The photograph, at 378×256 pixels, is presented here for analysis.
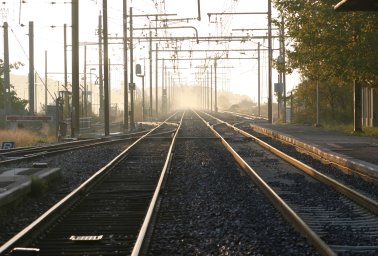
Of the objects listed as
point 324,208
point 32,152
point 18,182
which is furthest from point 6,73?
point 324,208

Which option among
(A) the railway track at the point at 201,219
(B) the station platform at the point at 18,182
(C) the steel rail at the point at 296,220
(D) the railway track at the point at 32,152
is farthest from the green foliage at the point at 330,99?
(B) the station platform at the point at 18,182

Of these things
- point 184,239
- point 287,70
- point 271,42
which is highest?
point 271,42

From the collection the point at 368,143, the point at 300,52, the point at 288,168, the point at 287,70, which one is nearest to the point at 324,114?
the point at 287,70

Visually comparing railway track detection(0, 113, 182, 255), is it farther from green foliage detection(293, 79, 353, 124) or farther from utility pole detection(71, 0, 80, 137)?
green foliage detection(293, 79, 353, 124)

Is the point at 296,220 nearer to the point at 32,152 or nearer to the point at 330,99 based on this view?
the point at 32,152

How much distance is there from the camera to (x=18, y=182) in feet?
38.9

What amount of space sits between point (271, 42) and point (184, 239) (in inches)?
1473

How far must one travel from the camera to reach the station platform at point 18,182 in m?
10.1

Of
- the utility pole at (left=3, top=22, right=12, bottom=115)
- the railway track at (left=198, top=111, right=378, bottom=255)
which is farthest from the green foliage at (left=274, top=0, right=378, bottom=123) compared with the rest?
the utility pole at (left=3, top=22, right=12, bottom=115)

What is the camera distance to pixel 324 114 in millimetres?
41875

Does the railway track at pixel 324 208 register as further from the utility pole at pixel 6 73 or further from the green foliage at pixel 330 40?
the utility pole at pixel 6 73

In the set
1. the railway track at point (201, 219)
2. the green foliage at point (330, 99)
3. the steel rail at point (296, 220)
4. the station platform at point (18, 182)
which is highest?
the green foliage at point (330, 99)

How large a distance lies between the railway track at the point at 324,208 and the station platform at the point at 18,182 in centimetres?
448

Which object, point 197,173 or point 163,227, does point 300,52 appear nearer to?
point 197,173
